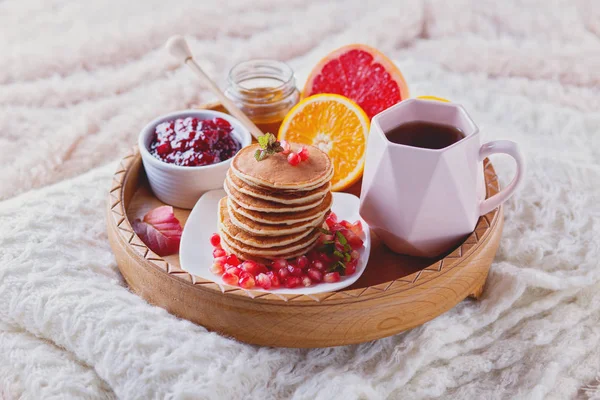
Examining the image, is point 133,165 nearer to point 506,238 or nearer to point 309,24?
point 506,238

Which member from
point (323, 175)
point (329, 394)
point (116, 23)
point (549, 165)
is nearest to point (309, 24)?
point (116, 23)

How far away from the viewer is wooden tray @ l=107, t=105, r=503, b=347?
2025 mm

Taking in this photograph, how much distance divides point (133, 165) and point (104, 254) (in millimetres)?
397

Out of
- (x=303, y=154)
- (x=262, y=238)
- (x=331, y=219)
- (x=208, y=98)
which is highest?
(x=303, y=154)

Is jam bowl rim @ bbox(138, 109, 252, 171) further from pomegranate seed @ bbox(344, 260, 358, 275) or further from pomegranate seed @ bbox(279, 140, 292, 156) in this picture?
pomegranate seed @ bbox(344, 260, 358, 275)

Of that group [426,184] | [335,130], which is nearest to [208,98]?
[335,130]

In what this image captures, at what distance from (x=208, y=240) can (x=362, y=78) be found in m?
1.02

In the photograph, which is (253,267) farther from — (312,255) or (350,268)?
(350,268)

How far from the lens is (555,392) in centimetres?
211

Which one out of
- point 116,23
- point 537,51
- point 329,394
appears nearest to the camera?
point 329,394

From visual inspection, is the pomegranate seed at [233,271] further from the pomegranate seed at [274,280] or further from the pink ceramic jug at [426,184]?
the pink ceramic jug at [426,184]

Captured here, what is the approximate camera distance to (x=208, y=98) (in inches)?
148

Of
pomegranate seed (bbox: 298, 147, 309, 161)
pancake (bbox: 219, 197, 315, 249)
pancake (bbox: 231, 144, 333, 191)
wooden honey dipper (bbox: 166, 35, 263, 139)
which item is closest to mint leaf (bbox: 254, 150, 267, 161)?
pancake (bbox: 231, 144, 333, 191)

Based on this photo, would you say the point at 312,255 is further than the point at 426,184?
Yes
